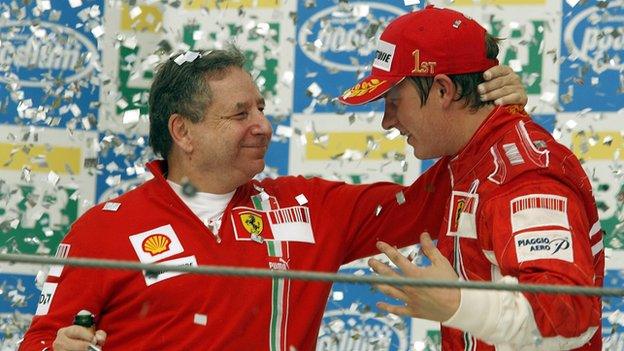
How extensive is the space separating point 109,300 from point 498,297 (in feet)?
2.49

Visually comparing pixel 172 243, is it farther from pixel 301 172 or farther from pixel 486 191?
pixel 301 172

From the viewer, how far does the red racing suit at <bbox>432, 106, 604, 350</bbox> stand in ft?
6.46

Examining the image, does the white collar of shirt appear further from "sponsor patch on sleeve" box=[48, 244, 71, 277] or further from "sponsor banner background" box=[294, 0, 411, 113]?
"sponsor banner background" box=[294, 0, 411, 113]

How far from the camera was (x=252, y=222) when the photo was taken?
98.0 inches

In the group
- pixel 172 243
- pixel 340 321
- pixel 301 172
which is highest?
pixel 172 243

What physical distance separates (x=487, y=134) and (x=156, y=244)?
2.09 ft

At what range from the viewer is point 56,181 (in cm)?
377

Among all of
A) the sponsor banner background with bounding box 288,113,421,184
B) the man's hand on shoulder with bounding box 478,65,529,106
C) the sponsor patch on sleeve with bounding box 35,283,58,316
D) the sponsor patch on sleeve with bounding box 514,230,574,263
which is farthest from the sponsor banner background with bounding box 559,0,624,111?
the sponsor patch on sleeve with bounding box 35,283,58,316

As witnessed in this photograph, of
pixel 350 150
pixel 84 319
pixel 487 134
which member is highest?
pixel 487 134

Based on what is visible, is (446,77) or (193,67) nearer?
(446,77)

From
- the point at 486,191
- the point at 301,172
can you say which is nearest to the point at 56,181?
the point at 301,172

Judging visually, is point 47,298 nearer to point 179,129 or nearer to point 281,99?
point 179,129

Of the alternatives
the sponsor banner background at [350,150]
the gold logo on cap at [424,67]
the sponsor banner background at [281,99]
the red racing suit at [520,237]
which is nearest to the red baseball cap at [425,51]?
the gold logo on cap at [424,67]

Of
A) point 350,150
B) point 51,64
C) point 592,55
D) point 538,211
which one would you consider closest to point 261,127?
point 538,211
